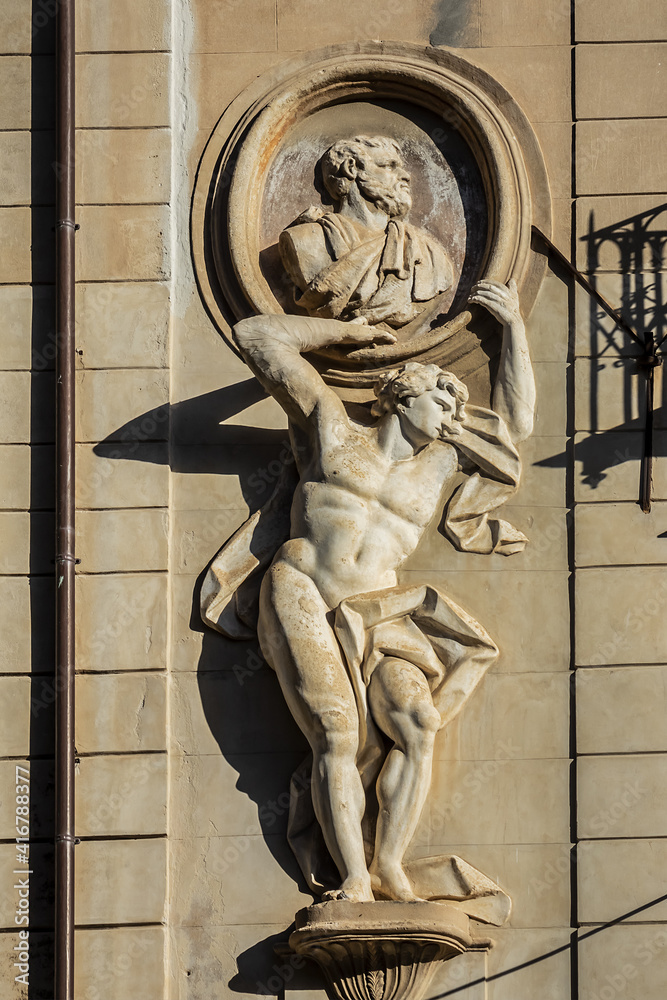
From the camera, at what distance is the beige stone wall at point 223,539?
35.5ft

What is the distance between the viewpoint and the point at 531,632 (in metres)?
11.2

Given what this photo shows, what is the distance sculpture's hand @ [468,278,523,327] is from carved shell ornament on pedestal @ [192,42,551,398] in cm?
11

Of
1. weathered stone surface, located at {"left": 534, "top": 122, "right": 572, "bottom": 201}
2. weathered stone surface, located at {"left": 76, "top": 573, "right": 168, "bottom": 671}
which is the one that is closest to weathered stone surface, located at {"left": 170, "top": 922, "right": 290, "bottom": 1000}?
weathered stone surface, located at {"left": 76, "top": 573, "right": 168, "bottom": 671}

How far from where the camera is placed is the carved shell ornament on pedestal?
1182cm

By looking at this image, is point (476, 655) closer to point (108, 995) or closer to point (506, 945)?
point (506, 945)

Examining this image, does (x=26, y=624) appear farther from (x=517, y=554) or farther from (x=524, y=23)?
(x=524, y=23)

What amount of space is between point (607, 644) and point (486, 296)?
2319mm

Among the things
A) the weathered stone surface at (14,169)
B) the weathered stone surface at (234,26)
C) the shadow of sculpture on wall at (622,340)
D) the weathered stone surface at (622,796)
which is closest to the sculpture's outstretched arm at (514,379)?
the shadow of sculpture on wall at (622,340)

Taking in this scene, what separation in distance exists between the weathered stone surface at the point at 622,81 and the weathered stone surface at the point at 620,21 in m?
0.06

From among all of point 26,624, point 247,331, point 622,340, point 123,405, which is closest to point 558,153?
point 622,340

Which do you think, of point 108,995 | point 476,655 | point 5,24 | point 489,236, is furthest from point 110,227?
point 108,995

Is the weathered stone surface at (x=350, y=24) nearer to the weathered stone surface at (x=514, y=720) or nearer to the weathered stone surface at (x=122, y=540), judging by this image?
the weathered stone surface at (x=122, y=540)

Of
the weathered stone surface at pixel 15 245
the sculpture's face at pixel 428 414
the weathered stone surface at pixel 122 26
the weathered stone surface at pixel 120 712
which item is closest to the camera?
the weathered stone surface at pixel 120 712

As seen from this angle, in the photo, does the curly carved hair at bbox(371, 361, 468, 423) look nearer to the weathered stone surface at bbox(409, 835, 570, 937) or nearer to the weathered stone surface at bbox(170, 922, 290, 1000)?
the weathered stone surface at bbox(409, 835, 570, 937)
